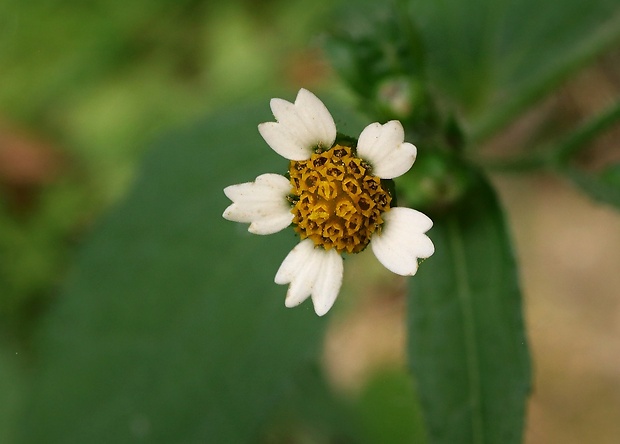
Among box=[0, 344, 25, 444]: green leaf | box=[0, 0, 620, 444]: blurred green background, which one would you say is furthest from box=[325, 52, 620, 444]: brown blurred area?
box=[0, 344, 25, 444]: green leaf

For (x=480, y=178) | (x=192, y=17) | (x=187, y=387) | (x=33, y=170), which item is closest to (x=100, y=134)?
(x=33, y=170)

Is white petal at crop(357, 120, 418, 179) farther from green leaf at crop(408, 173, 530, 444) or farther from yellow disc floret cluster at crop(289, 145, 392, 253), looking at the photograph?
green leaf at crop(408, 173, 530, 444)

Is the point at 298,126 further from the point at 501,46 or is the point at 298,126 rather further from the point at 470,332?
the point at 501,46

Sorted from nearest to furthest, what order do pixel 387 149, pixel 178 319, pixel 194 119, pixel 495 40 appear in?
1. pixel 387 149
2. pixel 178 319
3. pixel 495 40
4. pixel 194 119

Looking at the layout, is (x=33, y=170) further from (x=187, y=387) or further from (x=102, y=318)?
(x=187, y=387)

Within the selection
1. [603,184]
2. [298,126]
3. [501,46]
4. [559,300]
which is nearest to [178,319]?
[298,126]

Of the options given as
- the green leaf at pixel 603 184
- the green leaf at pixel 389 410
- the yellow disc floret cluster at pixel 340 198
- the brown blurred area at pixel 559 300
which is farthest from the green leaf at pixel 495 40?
the green leaf at pixel 389 410

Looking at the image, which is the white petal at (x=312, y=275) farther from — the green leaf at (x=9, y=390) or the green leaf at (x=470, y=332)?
the green leaf at (x=9, y=390)
